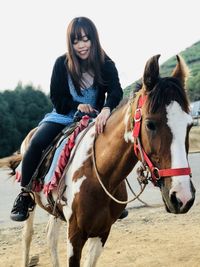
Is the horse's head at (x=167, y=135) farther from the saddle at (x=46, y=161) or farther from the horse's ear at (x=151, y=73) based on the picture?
the saddle at (x=46, y=161)

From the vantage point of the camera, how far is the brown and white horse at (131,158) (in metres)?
2.55

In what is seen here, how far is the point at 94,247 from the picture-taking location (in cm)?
381

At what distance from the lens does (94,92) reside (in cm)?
399

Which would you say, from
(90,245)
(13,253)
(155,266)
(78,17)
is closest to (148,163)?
(90,245)

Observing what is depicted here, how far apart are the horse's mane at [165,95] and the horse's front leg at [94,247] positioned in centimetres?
149

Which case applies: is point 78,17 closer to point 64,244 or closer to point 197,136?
point 64,244

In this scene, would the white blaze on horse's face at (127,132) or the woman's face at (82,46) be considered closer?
the white blaze on horse's face at (127,132)

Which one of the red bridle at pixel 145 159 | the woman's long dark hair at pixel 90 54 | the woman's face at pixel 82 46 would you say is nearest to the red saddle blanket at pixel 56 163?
the woman's long dark hair at pixel 90 54

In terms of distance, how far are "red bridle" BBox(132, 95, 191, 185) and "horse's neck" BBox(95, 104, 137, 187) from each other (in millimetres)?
238

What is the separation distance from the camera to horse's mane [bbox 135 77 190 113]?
2662mm

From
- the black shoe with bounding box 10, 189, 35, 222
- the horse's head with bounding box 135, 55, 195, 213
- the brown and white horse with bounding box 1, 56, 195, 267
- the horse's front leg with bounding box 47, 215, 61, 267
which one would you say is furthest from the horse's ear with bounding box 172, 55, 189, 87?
the horse's front leg with bounding box 47, 215, 61, 267

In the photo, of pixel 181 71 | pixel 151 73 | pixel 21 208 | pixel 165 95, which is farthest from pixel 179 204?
pixel 21 208

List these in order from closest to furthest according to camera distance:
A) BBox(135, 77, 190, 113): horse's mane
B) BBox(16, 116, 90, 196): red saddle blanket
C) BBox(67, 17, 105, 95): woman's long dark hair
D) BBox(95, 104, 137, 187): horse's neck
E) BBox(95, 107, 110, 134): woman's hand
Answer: BBox(135, 77, 190, 113): horse's mane
BBox(95, 104, 137, 187): horse's neck
BBox(95, 107, 110, 134): woman's hand
BBox(16, 116, 90, 196): red saddle blanket
BBox(67, 17, 105, 95): woman's long dark hair

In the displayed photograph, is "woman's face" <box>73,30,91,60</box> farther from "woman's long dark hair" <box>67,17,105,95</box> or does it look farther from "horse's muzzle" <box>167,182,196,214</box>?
"horse's muzzle" <box>167,182,196,214</box>
